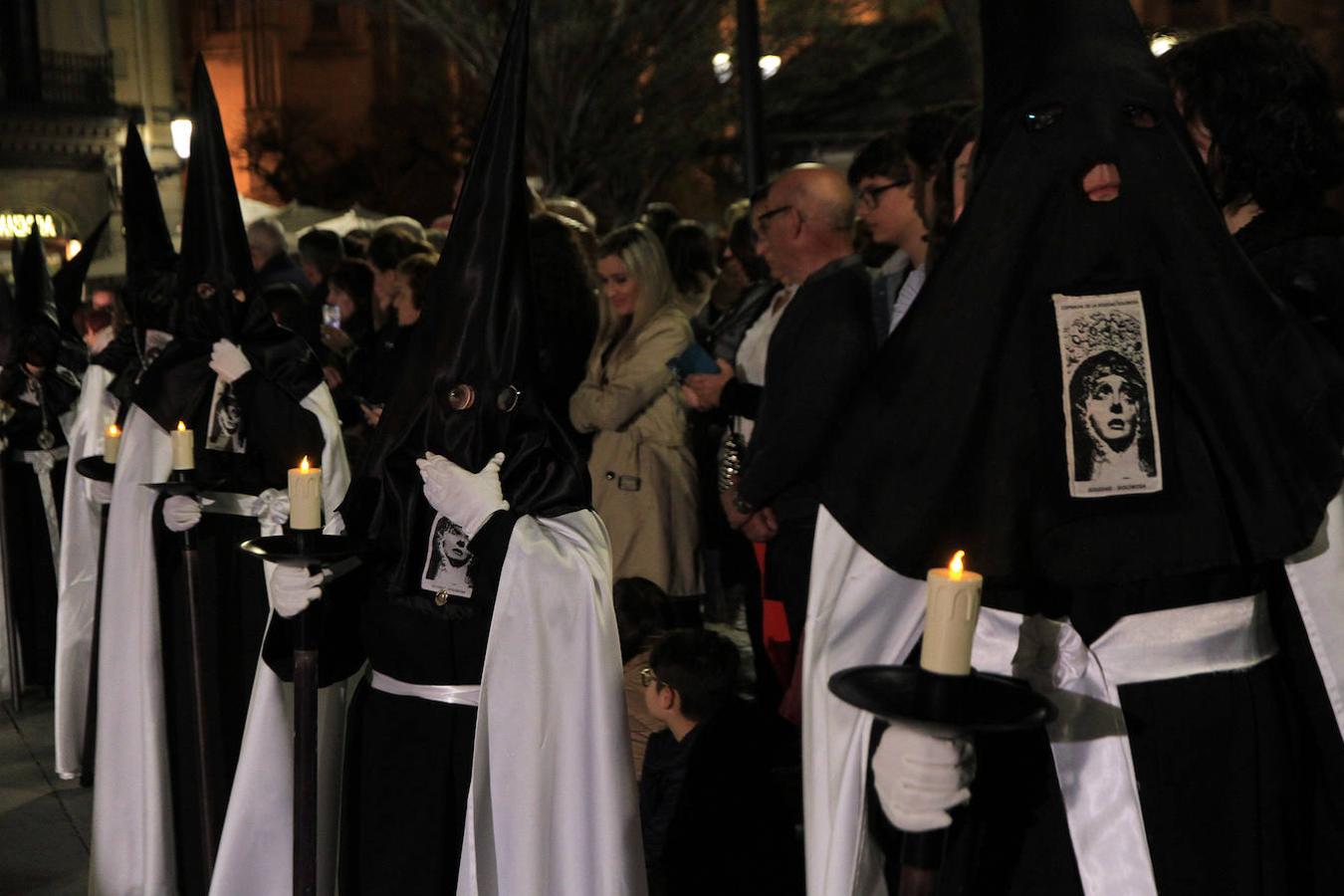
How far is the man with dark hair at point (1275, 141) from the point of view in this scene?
3037 millimetres

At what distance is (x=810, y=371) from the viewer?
4.81 metres

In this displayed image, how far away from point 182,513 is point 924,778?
325 centimetres

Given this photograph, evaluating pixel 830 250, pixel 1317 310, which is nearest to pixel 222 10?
pixel 830 250

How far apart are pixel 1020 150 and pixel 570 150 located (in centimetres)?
2154

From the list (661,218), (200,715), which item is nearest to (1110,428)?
(200,715)

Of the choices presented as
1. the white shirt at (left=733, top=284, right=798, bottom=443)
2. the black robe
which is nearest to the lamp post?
the white shirt at (left=733, top=284, right=798, bottom=443)

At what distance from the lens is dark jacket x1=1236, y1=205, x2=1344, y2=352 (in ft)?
10.0

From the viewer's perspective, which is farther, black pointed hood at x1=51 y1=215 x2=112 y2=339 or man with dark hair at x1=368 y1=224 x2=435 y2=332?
black pointed hood at x1=51 y1=215 x2=112 y2=339

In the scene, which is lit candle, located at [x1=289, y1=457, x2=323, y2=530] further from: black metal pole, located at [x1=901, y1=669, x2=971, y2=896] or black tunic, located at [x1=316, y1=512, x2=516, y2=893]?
black metal pole, located at [x1=901, y1=669, x2=971, y2=896]

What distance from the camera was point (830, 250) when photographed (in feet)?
18.5

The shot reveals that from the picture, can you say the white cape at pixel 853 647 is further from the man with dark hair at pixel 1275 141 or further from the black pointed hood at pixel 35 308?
the black pointed hood at pixel 35 308

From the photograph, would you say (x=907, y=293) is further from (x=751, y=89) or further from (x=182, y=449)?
(x=751, y=89)

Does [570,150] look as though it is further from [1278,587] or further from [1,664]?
[1278,587]

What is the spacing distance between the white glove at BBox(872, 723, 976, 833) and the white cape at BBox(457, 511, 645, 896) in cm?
150
